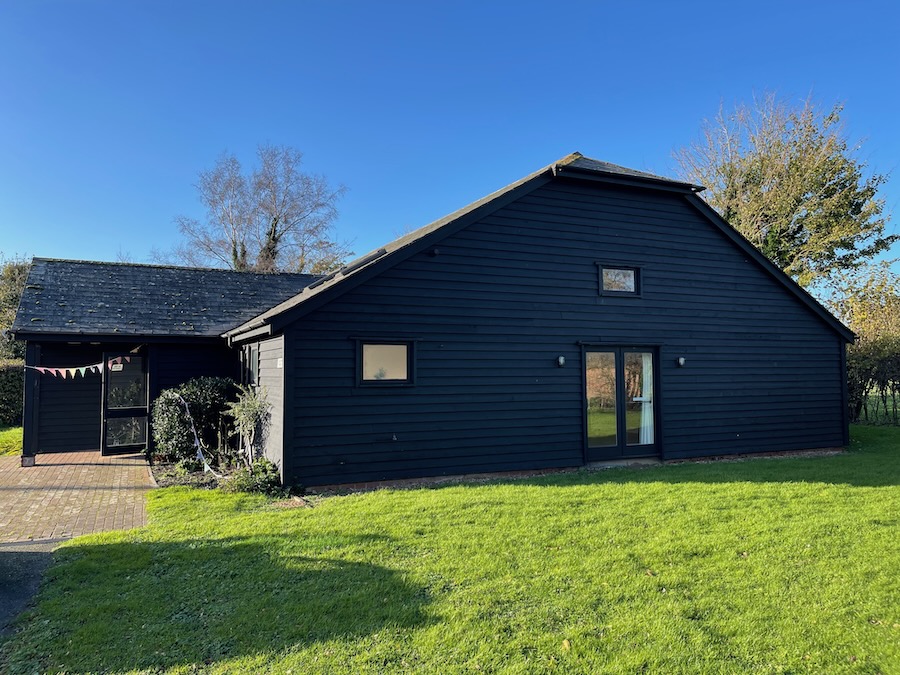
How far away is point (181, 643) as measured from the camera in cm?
333

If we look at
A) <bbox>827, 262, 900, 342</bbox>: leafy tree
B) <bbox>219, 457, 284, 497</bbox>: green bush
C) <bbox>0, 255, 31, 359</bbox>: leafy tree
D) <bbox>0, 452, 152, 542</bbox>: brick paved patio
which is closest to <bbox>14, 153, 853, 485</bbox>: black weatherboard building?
<bbox>219, 457, 284, 497</bbox>: green bush

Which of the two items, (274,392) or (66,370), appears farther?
(66,370)

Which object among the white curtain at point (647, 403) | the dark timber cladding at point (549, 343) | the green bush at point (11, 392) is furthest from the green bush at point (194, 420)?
the green bush at point (11, 392)

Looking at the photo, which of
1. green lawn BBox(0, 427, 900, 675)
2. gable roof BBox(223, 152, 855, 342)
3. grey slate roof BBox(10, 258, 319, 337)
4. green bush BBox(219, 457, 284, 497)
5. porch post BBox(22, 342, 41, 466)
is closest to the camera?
green lawn BBox(0, 427, 900, 675)

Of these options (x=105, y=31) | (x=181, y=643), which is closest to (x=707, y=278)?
(x=181, y=643)

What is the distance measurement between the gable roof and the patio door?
2396 millimetres

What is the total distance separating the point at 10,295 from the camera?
24.7 m

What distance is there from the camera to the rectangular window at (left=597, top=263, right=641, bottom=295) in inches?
393

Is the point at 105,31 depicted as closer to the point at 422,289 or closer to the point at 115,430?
the point at 115,430

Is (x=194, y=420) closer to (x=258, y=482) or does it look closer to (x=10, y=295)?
(x=258, y=482)

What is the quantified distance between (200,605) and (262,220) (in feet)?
93.1

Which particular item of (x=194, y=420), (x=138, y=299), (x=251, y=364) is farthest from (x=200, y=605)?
(x=138, y=299)

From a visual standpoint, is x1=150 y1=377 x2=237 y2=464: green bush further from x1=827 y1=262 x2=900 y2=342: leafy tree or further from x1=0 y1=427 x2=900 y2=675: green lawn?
x1=827 y1=262 x2=900 y2=342: leafy tree

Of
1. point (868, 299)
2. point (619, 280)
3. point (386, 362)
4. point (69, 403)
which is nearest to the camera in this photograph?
point (386, 362)
